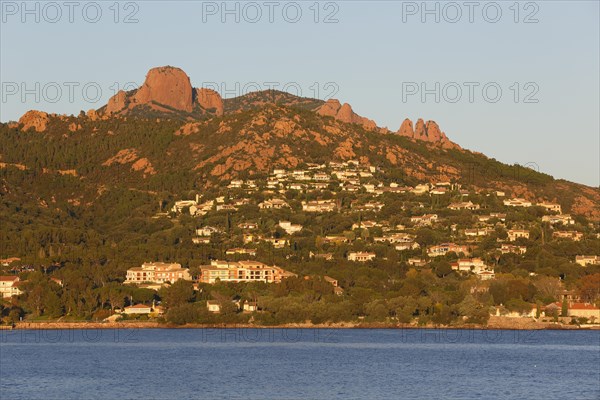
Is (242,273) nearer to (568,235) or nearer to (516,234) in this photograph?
(516,234)

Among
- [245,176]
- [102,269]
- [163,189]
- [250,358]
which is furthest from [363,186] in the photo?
[250,358]

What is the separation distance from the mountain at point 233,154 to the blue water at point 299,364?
2514 inches

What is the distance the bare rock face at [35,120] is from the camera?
170m

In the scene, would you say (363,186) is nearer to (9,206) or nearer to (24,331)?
(9,206)

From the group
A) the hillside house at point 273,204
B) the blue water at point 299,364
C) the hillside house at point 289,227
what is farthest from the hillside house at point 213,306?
the hillside house at point 273,204

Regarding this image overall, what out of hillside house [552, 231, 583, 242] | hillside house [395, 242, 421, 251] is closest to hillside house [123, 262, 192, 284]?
hillside house [395, 242, 421, 251]

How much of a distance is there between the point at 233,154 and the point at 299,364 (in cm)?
8792

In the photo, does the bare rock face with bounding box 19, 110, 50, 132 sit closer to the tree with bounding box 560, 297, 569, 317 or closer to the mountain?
the mountain

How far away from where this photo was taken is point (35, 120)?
17188 cm

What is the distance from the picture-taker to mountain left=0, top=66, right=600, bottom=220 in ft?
484

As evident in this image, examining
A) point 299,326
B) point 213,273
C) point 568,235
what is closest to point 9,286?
point 213,273

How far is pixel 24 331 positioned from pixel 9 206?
48765 millimetres

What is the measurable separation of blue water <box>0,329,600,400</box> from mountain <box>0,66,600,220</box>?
63.9 meters

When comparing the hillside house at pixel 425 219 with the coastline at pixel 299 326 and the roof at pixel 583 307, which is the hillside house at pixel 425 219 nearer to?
the roof at pixel 583 307
